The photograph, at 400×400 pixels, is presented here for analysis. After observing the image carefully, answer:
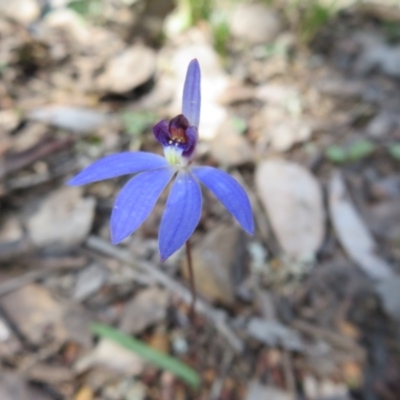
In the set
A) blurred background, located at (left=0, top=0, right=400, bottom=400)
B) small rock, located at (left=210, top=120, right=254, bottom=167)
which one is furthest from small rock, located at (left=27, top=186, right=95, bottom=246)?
small rock, located at (left=210, top=120, right=254, bottom=167)

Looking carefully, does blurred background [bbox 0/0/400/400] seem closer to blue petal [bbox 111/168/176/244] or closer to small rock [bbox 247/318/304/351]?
small rock [bbox 247/318/304/351]

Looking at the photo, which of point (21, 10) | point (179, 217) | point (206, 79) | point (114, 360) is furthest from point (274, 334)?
point (21, 10)

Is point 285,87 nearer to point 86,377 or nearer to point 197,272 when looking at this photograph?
point 197,272

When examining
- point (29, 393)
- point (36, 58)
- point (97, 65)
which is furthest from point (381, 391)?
point (36, 58)

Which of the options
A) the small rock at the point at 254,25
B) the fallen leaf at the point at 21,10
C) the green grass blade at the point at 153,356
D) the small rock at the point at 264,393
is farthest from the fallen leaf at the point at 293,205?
the fallen leaf at the point at 21,10

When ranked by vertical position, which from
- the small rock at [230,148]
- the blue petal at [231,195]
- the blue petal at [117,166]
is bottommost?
the small rock at [230,148]

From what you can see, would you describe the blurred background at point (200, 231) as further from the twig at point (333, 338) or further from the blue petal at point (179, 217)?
the blue petal at point (179, 217)
